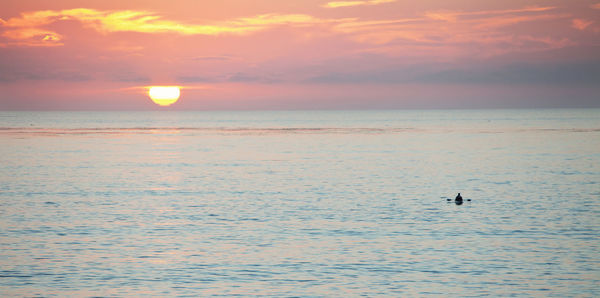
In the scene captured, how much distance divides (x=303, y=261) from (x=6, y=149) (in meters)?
100

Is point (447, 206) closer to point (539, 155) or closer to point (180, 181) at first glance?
point (180, 181)

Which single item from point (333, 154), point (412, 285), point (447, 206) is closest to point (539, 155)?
point (333, 154)

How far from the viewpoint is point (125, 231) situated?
38469mm

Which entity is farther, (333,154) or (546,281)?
(333,154)

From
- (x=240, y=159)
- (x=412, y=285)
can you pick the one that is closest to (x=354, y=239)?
(x=412, y=285)

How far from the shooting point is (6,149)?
116 m

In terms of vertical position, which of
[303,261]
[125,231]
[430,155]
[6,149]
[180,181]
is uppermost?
[6,149]

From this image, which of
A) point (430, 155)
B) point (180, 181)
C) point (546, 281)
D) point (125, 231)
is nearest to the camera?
point (546, 281)

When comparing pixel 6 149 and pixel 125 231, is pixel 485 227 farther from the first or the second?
pixel 6 149

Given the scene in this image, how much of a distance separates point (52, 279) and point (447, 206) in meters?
30.2

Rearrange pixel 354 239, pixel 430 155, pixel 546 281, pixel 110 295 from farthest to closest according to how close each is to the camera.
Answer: pixel 430 155 → pixel 354 239 → pixel 546 281 → pixel 110 295

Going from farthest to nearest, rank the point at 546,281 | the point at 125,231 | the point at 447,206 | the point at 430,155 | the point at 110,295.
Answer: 1. the point at 430,155
2. the point at 447,206
3. the point at 125,231
4. the point at 546,281
5. the point at 110,295

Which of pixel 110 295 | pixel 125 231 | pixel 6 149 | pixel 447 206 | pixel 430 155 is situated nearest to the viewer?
pixel 110 295

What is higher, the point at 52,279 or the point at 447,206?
the point at 447,206
